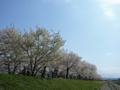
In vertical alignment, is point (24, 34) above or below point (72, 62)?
above

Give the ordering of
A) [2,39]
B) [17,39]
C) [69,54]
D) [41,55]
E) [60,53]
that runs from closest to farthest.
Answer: [17,39], [41,55], [60,53], [2,39], [69,54]

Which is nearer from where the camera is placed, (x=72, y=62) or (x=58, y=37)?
(x=58, y=37)

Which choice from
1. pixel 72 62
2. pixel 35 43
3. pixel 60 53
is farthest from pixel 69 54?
pixel 35 43

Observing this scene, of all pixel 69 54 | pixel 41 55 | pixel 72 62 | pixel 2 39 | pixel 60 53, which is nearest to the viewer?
pixel 41 55

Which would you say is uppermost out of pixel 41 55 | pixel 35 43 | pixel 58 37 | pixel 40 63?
pixel 58 37

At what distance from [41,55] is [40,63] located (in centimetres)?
142

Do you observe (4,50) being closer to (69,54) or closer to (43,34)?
(43,34)

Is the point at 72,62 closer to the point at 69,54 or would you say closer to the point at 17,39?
the point at 69,54

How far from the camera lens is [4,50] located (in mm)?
18047

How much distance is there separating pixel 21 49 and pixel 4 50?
4486 millimetres

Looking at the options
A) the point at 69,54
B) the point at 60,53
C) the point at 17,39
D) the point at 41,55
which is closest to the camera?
the point at 17,39

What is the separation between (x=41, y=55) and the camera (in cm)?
1584

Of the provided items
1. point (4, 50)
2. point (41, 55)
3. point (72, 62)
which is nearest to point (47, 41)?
point (41, 55)

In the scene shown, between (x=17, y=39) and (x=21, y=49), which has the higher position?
(x=17, y=39)
